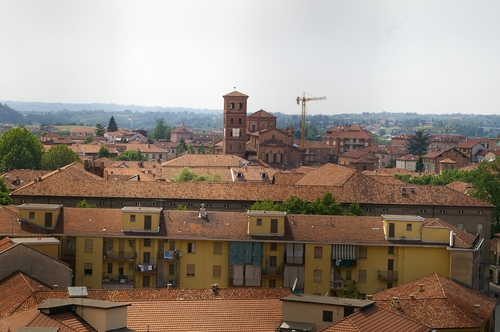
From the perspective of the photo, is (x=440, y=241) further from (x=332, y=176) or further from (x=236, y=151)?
(x=236, y=151)

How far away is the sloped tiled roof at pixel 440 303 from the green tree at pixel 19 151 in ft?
223

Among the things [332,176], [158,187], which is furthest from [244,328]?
[332,176]

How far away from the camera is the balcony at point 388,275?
42603 mm

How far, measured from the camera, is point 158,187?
60.1 metres

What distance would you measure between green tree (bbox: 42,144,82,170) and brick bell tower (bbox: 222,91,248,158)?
2321cm

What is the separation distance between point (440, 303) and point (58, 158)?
71.8 metres

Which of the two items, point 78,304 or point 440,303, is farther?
point 440,303

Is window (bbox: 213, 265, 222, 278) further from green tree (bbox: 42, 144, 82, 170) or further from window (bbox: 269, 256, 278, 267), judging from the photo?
green tree (bbox: 42, 144, 82, 170)

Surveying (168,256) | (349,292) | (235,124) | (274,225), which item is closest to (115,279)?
(168,256)

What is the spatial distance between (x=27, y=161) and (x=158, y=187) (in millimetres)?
44677

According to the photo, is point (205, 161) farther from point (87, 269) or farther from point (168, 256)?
point (87, 269)

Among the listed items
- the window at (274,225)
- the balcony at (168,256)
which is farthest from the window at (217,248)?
the window at (274,225)

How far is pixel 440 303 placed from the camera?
35250 millimetres

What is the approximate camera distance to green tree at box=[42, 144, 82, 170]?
10044cm
